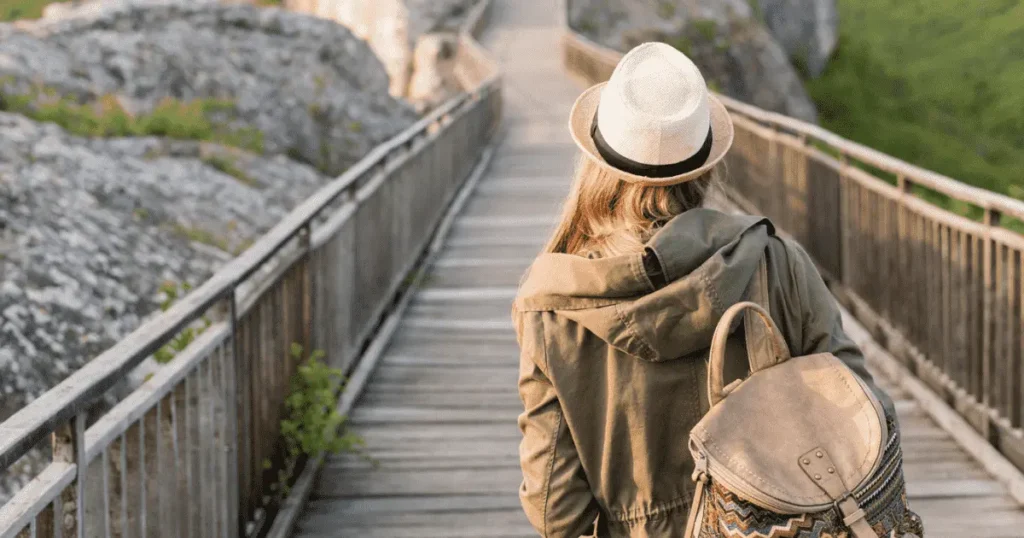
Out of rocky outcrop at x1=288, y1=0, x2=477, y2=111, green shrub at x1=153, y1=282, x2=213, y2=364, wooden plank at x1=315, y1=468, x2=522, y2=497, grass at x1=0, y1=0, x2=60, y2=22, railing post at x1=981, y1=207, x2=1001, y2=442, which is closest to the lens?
green shrub at x1=153, y1=282, x2=213, y2=364

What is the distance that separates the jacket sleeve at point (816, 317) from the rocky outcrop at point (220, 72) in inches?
391

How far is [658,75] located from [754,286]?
486 mm

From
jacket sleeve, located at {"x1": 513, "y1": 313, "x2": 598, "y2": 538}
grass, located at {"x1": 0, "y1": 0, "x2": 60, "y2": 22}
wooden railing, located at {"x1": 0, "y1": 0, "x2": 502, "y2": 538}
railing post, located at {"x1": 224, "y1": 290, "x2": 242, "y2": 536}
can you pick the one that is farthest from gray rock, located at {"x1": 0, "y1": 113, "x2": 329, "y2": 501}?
Result: grass, located at {"x1": 0, "y1": 0, "x2": 60, "y2": 22}

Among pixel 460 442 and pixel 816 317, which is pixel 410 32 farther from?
pixel 816 317

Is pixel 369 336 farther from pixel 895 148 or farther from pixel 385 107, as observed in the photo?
pixel 895 148

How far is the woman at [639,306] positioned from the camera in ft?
7.91

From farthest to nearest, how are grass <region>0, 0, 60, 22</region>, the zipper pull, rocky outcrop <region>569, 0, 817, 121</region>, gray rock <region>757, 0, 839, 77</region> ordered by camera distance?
grass <region>0, 0, 60, 22</region> < gray rock <region>757, 0, 839, 77</region> < rocky outcrop <region>569, 0, 817, 121</region> < the zipper pull

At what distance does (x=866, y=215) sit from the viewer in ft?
26.4

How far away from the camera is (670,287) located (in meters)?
2.38

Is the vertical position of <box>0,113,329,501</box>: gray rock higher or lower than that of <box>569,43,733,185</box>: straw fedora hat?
lower

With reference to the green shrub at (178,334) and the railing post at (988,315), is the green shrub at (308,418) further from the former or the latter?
the railing post at (988,315)

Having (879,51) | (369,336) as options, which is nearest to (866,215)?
(369,336)

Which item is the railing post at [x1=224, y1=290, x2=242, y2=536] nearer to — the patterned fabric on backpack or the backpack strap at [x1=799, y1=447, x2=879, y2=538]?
the patterned fabric on backpack

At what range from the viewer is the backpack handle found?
89.6 inches
